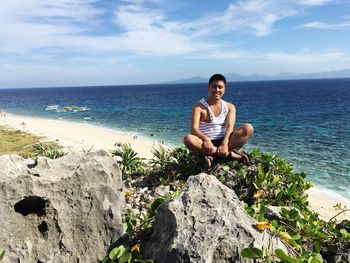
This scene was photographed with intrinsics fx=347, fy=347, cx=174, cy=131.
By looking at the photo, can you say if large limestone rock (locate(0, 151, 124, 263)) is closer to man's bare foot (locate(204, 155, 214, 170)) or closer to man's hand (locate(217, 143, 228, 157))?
man's bare foot (locate(204, 155, 214, 170))

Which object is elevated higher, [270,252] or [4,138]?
[270,252]

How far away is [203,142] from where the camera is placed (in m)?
6.45

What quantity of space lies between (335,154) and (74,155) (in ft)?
65.6

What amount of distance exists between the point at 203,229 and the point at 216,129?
3.82 meters

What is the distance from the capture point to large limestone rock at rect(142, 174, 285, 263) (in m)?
3.05

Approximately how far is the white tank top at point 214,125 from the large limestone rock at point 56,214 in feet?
10.2

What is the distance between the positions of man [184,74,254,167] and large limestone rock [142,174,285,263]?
284 centimetres

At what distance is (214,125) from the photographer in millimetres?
6801

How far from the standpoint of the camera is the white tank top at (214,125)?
6.78 metres

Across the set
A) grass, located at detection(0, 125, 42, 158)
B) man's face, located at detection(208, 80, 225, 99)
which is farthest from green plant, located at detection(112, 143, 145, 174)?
grass, located at detection(0, 125, 42, 158)

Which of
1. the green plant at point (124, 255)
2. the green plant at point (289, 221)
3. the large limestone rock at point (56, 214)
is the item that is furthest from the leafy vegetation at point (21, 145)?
the green plant at point (124, 255)

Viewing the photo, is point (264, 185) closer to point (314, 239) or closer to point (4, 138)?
point (314, 239)

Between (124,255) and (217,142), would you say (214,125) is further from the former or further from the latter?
(124,255)

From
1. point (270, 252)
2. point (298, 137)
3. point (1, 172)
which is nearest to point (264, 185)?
point (270, 252)
